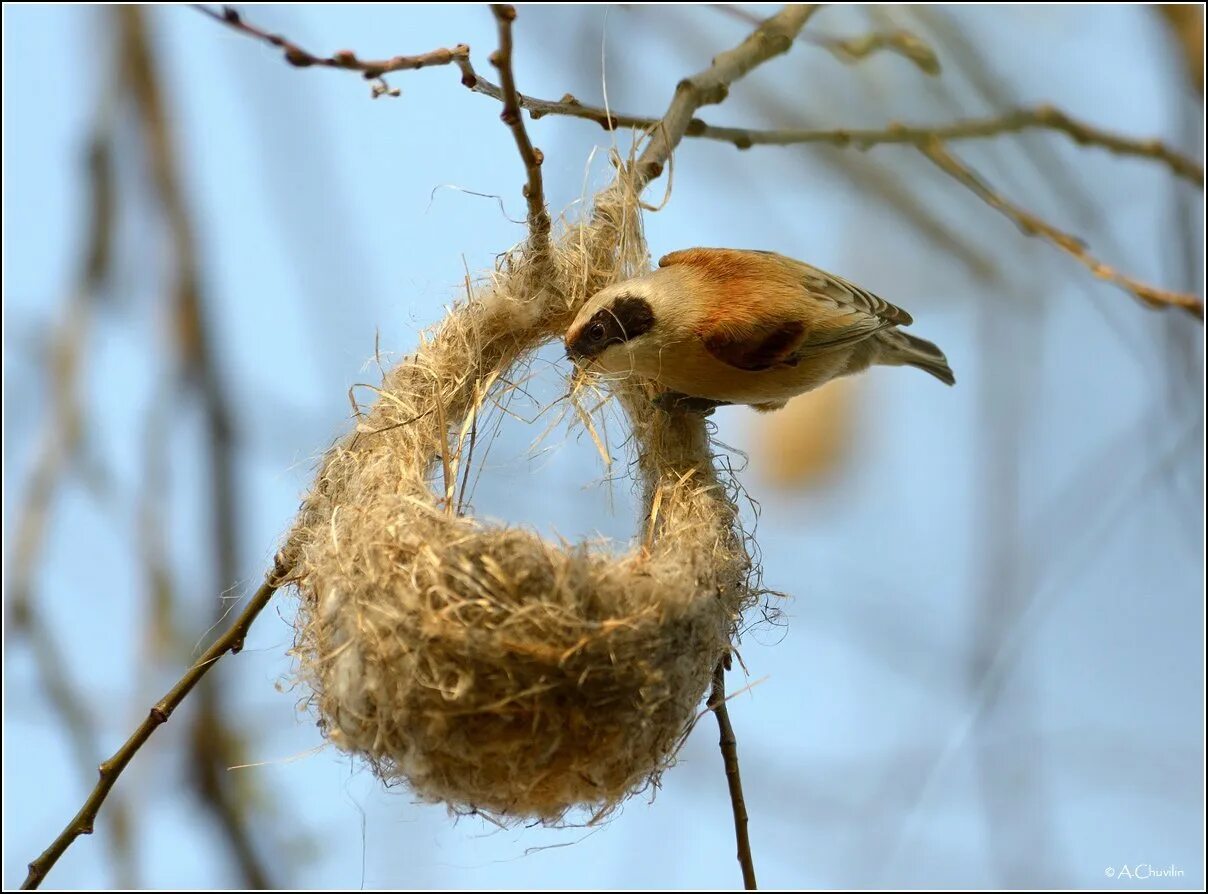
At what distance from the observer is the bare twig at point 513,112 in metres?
1.86

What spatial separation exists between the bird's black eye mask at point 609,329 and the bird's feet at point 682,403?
0.93 ft

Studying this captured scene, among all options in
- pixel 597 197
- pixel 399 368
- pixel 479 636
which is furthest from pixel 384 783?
pixel 597 197

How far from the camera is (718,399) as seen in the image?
3199 mm

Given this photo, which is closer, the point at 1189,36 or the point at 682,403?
the point at 1189,36

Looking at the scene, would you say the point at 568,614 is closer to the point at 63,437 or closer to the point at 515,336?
the point at 515,336

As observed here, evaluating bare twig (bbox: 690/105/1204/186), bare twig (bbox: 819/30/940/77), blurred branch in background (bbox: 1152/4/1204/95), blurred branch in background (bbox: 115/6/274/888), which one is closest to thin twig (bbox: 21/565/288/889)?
blurred branch in background (bbox: 115/6/274/888)

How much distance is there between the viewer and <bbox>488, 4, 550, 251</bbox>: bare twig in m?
1.86

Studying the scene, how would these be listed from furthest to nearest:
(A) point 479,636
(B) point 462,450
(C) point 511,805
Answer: (B) point 462,450 < (C) point 511,805 < (A) point 479,636

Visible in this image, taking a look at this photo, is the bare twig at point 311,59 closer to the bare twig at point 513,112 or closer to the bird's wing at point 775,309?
the bare twig at point 513,112

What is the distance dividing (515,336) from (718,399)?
0.65 m

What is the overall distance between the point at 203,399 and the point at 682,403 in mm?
1430

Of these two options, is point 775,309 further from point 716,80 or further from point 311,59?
point 311,59

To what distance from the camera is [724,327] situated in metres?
3.08

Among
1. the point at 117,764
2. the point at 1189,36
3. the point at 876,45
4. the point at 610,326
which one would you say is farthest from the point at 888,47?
the point at 117,764
